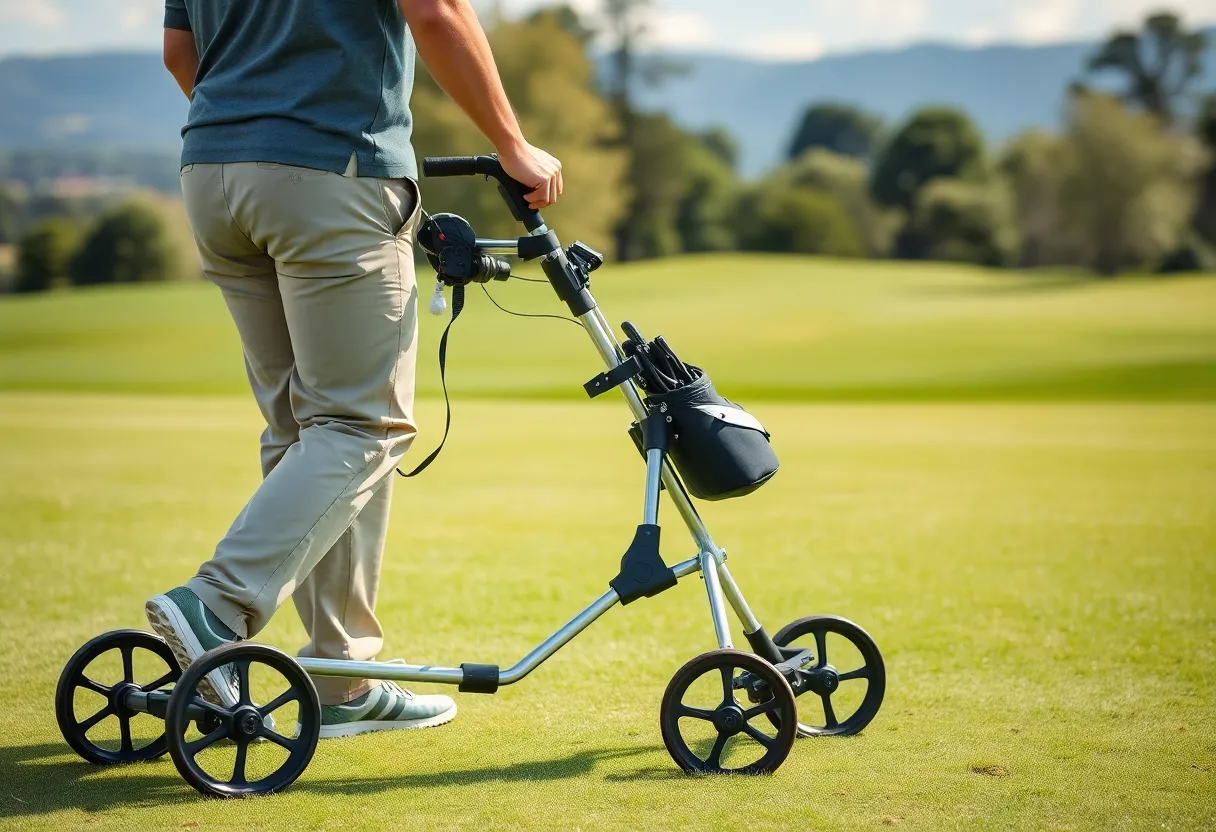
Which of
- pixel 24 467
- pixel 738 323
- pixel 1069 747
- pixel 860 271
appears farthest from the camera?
pixel 860 271

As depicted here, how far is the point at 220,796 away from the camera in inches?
96.5

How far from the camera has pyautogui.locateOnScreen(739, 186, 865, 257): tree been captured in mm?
62906

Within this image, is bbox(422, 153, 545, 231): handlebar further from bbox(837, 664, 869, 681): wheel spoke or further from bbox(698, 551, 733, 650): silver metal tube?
bbox(837, 664, 869, 681): wheel spoke

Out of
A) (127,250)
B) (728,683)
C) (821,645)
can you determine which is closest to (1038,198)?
(127,250)

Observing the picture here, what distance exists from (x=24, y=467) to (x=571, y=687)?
6.40 meters

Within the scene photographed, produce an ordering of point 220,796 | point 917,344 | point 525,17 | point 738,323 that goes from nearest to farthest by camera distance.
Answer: point 220,796, point 917,344, point 738,323, point 525,17

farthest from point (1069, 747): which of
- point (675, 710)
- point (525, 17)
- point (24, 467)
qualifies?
point (525, 17)

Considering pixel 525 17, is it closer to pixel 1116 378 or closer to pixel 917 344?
pixel 917 344

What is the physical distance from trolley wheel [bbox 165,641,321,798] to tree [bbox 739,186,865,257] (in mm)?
61576

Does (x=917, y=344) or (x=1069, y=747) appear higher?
(x=1069, y=747)

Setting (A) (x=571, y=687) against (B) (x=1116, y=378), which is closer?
(A) (x=571, y=687)

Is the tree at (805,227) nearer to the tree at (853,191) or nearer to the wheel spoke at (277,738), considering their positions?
the tree at (853,191)

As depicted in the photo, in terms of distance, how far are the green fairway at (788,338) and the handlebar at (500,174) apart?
1503 centimetres

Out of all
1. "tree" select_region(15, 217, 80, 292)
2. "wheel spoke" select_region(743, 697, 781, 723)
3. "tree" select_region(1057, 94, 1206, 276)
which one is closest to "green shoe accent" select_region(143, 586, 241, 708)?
"wheel spoke" select_region(743, 697, 781, 723)
